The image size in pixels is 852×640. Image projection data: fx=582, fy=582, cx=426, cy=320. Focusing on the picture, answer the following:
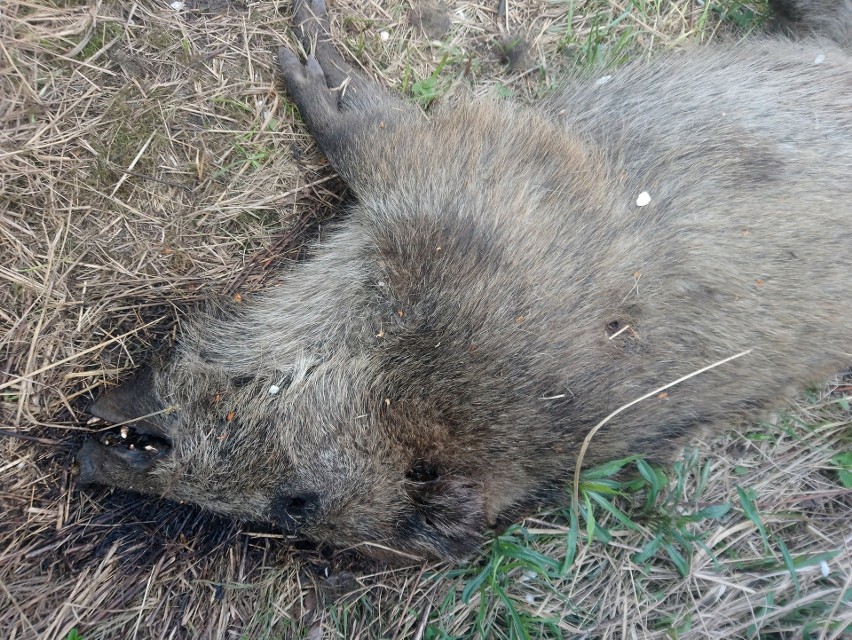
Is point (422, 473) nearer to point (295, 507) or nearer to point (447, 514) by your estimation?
point (447, 514)

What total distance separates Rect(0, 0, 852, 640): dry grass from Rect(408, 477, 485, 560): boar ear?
0.75 ft

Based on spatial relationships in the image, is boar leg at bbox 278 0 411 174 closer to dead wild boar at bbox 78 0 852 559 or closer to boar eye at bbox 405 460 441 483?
→ dead wild boar at bbox 78 0 852 559

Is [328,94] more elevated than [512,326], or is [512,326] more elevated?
[328,94]

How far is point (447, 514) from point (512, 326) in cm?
97

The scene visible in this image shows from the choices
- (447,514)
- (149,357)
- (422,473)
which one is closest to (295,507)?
(422,473)

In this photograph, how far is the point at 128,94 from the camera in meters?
3.02

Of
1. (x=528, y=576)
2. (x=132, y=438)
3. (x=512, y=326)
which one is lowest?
(x=528, y=576)

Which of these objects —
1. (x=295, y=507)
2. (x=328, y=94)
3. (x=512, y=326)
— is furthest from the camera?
(x=328, y=94)

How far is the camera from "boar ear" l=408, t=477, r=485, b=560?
2836mm

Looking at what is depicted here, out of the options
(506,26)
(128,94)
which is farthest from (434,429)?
(506,26)

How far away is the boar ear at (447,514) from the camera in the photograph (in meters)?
2.84

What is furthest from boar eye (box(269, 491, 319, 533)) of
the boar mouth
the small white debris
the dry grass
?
the small white debris

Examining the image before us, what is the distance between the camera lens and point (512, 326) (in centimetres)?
270

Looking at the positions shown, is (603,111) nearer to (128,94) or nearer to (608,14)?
(608,14)
